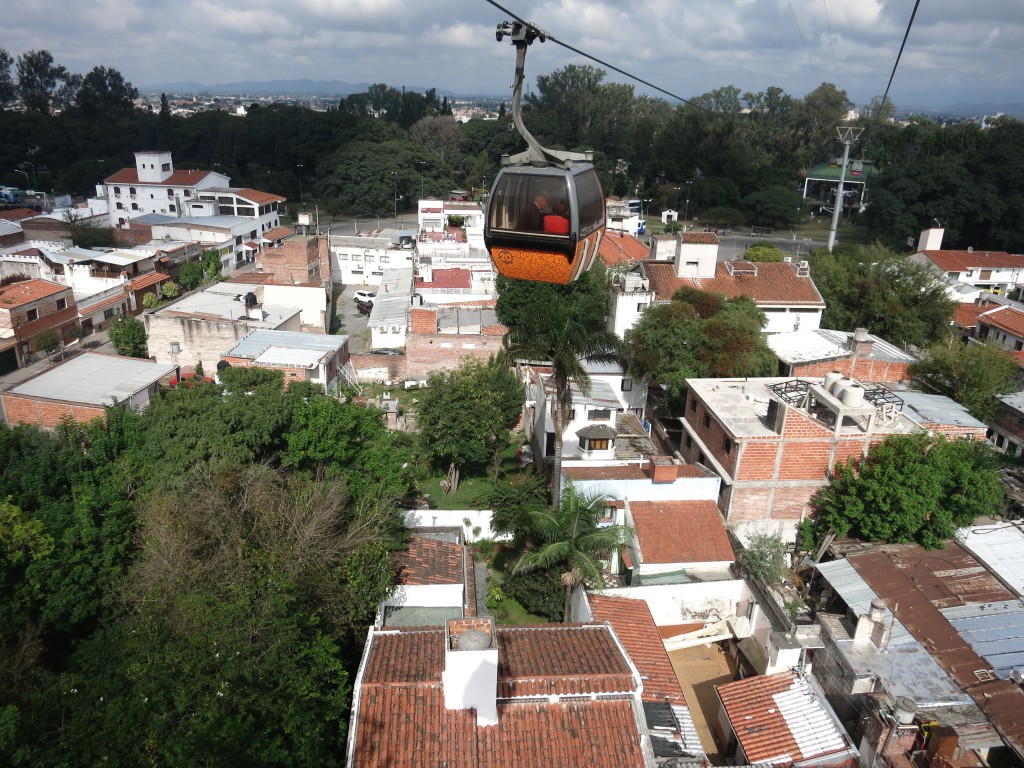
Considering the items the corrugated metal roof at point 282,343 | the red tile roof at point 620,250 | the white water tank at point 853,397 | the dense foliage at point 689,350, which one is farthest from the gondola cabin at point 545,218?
the red tile roof at point 620,250

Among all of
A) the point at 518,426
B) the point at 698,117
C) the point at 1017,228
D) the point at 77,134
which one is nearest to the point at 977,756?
the point at 518,426

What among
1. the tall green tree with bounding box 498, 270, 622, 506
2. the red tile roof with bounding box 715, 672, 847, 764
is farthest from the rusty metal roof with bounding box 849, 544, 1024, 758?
the tall green tree with bounding box 498, 270, 622, 506

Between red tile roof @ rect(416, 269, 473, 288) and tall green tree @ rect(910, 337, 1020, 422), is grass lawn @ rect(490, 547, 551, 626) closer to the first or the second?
tall green tree @ rect(910, 337, 1020, 422)

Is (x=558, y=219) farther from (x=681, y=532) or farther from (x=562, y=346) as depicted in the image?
(x=681, y=532)

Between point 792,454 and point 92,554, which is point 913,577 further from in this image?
point 92,554

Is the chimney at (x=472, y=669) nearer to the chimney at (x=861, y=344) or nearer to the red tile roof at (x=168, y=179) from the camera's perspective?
the chimney at (x=861, y=344)

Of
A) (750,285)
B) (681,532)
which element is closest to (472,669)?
(681,532)

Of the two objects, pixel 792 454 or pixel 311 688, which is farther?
A: pixel 792 454
